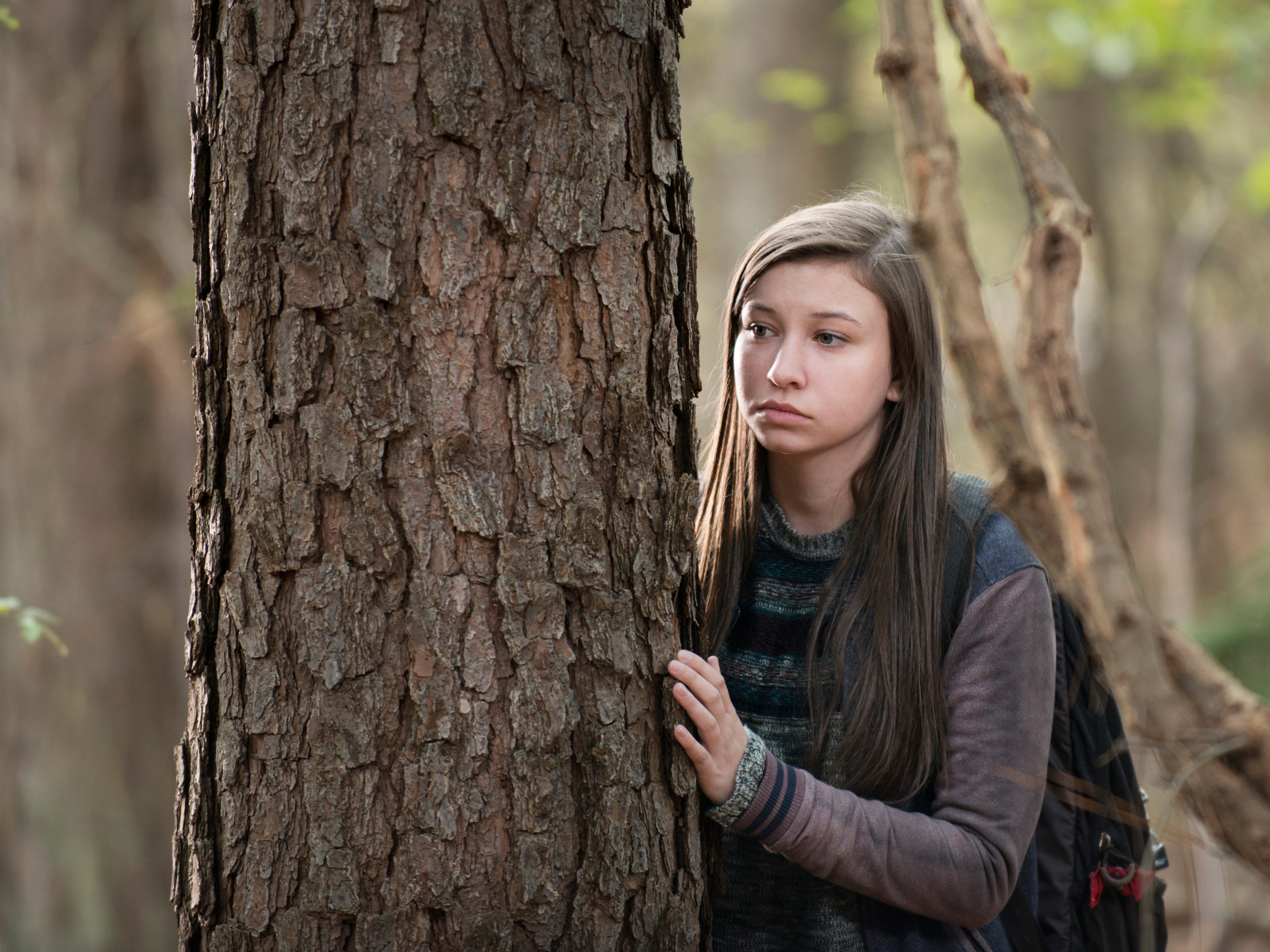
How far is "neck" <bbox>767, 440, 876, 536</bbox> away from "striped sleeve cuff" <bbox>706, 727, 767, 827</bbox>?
0.51 metres

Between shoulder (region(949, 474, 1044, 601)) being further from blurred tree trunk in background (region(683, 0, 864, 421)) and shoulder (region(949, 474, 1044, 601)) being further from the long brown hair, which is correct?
blurred tree trunk in background (region(683, 0, 864, 421))

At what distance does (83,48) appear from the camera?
507cm

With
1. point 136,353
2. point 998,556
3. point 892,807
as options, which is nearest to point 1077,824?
point 892,807

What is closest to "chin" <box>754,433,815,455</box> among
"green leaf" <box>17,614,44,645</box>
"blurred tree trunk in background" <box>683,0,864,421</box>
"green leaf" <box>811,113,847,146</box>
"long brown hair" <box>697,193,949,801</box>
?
"long brown hair" <box>697,193,949,801</box>

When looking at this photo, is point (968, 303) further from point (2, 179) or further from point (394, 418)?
point (2, 179)

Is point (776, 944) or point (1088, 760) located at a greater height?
point (1088, 760)

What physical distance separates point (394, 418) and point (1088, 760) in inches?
50.8

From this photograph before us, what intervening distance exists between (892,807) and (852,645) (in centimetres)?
28

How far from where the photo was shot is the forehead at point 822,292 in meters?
1.84

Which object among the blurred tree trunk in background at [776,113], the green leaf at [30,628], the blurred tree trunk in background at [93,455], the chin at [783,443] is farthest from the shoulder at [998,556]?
the blurred tree trunk in background at [776,113]

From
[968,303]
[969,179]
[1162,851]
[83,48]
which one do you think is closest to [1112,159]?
[969,179]

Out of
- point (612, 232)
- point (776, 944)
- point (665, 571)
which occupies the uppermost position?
point (612, 232)

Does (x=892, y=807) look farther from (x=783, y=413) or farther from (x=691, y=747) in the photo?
(x=783, y=413)

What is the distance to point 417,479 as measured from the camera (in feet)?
4.73
